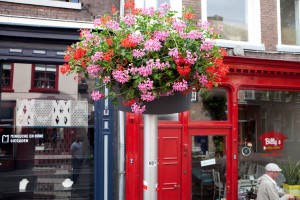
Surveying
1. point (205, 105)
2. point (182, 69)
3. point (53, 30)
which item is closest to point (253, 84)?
point (205, 105)

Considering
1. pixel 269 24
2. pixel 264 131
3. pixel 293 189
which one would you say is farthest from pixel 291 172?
pixel 269 24

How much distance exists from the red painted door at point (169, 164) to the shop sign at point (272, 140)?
2.55 metres

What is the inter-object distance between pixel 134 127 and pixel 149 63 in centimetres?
411

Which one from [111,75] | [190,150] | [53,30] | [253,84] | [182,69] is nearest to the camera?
[182,69]

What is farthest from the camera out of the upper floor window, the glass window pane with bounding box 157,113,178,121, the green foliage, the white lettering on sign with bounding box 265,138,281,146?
the upper floor window

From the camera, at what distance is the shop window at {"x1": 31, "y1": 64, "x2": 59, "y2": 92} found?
24.6ft

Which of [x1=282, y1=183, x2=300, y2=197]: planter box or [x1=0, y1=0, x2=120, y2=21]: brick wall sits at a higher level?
[x1=0, y1=0, x2=120, y2=21]: brick wall

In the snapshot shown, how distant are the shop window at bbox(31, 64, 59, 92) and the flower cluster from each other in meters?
3.78

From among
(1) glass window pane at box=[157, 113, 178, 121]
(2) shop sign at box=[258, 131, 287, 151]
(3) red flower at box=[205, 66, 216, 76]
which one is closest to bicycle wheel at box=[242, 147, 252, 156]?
(2) shop sign at box=[258, 131, 287, 151]

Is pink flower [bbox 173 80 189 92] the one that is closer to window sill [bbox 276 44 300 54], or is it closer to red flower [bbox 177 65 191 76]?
red flower [bbox 177 65 191 76]

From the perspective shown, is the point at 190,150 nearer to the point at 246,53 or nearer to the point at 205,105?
the point at 205,105

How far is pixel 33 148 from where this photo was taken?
7.41 metres

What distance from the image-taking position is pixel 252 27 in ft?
30.9

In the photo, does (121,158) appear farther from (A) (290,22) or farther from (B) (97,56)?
(A) (290,22)
